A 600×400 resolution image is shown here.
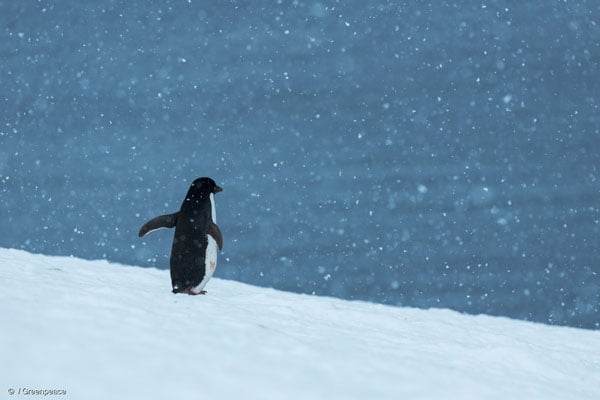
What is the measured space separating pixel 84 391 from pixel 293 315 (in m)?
2.52

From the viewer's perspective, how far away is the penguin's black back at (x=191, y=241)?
5168 millimetres

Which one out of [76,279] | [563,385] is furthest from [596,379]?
[76,279]

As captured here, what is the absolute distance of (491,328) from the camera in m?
6.99

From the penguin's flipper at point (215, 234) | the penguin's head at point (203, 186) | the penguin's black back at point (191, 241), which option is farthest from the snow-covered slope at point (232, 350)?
the penguin's head at point (203, 186)

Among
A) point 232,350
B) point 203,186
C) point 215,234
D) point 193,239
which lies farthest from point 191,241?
point 232,350

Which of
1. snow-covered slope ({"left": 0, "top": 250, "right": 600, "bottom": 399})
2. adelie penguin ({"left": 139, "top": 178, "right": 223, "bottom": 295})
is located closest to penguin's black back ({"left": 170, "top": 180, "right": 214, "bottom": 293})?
adelie penguin ({"left": 139, "top": 178, "right": 223, "bottom": 295})

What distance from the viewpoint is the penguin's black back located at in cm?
517

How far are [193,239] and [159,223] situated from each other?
0.25 meters

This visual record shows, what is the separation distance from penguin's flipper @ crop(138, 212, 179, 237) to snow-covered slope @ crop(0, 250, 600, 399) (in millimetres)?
411

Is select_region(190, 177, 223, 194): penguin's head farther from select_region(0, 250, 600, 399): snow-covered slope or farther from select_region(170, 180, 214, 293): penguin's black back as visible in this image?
select_region(0, 250, 600, 399): snow-covered slope

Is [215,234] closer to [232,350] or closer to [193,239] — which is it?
[193,239]

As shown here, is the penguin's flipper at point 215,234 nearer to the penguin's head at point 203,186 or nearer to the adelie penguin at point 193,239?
the adelie penguin at point 193,239

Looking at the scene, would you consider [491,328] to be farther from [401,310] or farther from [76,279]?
[76,279]

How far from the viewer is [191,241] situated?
17.0 ft
